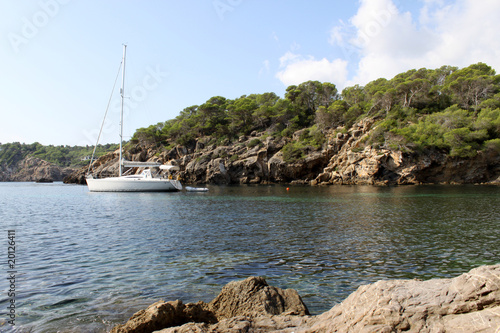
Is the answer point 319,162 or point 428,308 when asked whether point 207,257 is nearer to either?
point 428,308

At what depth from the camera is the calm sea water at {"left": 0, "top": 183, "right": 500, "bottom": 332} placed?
717 centimetres

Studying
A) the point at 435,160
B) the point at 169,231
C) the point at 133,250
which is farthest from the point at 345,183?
the point at 133,250

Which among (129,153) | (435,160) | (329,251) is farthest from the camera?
(129,153)

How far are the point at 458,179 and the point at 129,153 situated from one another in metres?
83.4

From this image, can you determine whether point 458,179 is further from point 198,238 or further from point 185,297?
point 185,297

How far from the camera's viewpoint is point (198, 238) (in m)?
14.0

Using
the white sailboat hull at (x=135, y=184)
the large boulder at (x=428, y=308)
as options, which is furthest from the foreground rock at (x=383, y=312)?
the white sailboat hull at (x=135, y=184)

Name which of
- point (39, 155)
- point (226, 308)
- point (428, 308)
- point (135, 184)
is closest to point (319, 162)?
point (135, 184)

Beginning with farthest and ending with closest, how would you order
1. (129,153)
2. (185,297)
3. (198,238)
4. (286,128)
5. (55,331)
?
1. (129,153)
2. (286,128)
3. (198,238)
4. (185,297)
5. (55,331)

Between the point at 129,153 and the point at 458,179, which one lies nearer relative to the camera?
the point at 458,179

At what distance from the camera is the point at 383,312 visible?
3.83m

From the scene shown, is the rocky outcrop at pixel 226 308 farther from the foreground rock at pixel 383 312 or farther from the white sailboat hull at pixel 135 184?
the white sailboat hull at pixel 135 184

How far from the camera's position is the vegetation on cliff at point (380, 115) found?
172 feet

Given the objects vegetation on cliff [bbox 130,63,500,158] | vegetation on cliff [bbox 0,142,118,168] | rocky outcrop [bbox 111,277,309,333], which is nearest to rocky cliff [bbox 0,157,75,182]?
vegetation on cliff [bbox 0,142,118,168]
